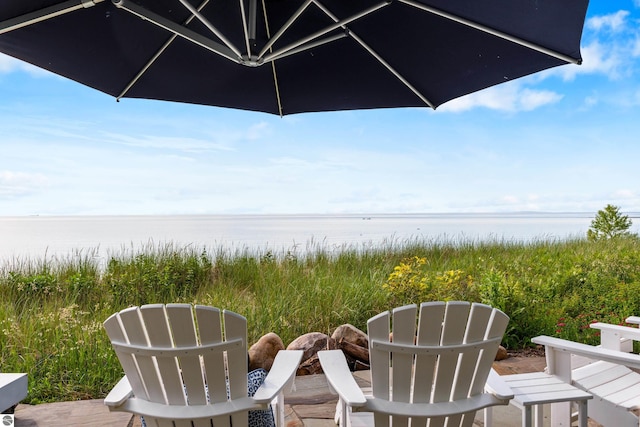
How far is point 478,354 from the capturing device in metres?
1.75

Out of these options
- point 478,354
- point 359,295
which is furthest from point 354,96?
point 478,354

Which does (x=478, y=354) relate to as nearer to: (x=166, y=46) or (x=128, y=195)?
(x=166, y=46)

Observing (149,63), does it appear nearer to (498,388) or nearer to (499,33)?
(499,33)

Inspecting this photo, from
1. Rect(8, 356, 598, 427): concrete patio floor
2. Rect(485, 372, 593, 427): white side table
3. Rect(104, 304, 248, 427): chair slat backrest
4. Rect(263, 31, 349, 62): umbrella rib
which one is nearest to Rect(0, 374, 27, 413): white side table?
Rect(8, 356, 598, 427): concrete patio floor

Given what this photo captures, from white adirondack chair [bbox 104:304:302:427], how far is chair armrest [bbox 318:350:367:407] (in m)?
0.21

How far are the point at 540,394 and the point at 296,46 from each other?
221 cm

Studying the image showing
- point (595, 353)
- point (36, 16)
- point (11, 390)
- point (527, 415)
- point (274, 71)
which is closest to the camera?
point (527, 415)

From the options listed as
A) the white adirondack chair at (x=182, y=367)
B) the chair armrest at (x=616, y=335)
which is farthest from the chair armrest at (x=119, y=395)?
the chair armrest at (x=616, y=335)

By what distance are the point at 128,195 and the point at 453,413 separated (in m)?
68.9

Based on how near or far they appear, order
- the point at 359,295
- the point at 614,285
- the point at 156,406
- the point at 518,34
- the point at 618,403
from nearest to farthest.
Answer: the point at 156,406 → the point at 618,403 → the point at 518,34 → the point at 359,295 → the point at 614,285

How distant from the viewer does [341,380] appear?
1.72 meters

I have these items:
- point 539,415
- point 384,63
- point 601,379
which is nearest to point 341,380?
point 539,415

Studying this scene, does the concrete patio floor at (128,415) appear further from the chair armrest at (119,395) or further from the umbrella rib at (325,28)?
the umbrella rib at (325,28)

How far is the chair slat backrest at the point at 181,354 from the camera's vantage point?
1.62m
